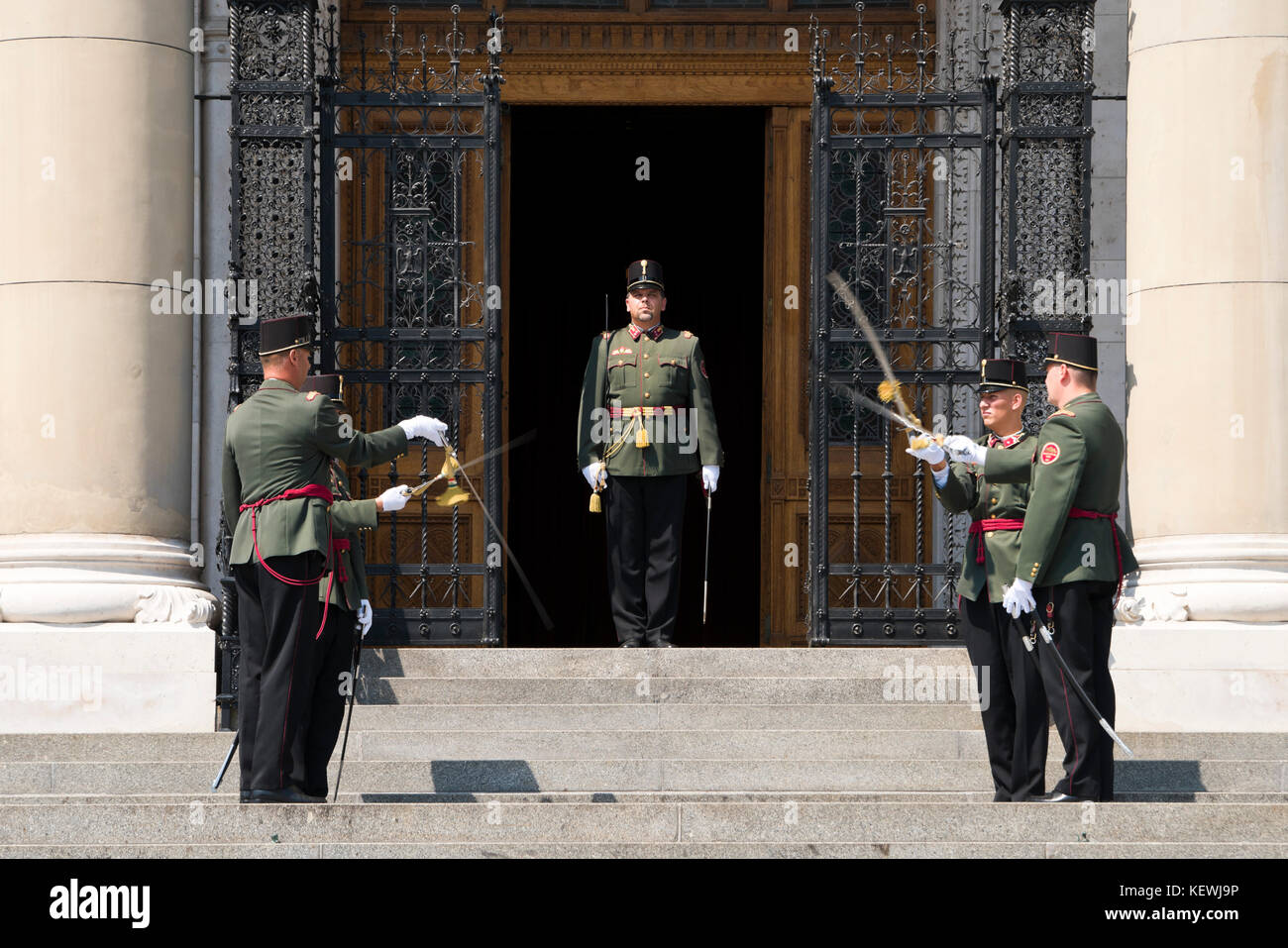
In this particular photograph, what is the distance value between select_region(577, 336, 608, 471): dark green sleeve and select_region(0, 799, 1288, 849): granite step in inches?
167

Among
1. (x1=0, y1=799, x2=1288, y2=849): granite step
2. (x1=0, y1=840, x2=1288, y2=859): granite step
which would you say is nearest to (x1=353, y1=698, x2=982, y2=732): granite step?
(x1=0, y1=799, x2=1288, y2=849): granite step

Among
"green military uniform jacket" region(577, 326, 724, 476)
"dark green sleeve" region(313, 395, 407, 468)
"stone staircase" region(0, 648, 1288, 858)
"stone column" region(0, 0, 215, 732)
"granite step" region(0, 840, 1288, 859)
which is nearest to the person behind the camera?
"granite step" region(0, 840, 1288, 859)

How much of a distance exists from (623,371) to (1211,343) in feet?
10.7

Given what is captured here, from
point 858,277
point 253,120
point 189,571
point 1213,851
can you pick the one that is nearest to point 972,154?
point 858,277

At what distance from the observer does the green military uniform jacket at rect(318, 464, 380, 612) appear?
944 cm

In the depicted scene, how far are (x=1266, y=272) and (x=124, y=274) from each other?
628cm

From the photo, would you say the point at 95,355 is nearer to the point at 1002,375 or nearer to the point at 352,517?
the point at 352,517

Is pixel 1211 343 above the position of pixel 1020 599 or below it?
above

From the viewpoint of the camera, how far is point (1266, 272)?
479 inches

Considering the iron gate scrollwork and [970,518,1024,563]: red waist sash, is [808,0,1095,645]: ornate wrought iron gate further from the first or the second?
[970,518,1024,563]: red waist sash

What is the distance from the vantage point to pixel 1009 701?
9.73 metres

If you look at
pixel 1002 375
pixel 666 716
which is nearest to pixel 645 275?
pixel 666 716

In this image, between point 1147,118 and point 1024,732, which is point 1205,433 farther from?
point 1024,732

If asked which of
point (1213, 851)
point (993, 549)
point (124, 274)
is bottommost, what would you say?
point (1213, 851)
